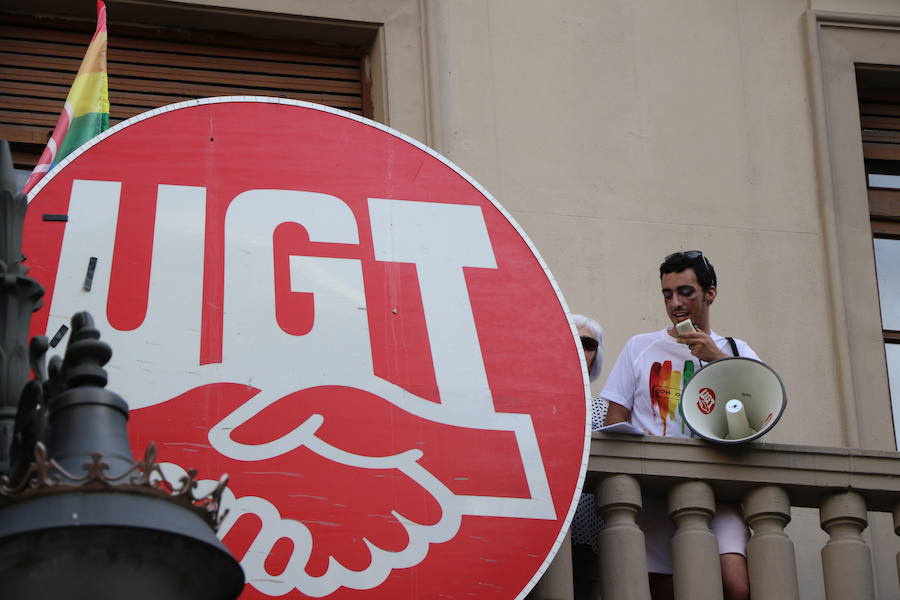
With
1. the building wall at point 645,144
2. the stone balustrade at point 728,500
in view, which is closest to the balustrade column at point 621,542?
the stone balustrade at point 728,500

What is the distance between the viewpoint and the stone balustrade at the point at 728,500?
8.24 metres

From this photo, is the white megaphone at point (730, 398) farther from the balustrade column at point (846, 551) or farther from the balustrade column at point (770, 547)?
the balustrade column at point (846, 551)

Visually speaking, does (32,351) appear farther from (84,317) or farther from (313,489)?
(313,489)

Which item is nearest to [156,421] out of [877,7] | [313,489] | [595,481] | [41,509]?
[313,489]

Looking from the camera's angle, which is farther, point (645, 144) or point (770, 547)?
point (645, 144)

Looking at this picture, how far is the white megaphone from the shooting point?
8484 millimetres

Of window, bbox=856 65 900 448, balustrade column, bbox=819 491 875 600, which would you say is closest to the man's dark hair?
balustrade column, bbox=819 491 875 600

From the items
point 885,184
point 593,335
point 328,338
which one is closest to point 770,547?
point 593,335

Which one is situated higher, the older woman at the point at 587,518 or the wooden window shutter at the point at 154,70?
the wooden window shutter at the point at 154,70

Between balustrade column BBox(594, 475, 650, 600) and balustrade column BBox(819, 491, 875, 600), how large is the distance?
2.64 feet

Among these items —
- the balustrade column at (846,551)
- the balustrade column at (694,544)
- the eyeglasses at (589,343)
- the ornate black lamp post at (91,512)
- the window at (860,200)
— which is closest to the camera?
the ornate black lamp post at (91,512)

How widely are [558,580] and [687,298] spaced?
1.42 m

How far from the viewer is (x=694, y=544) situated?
832 cm

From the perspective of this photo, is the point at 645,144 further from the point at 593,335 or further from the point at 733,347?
the point at 733,347
